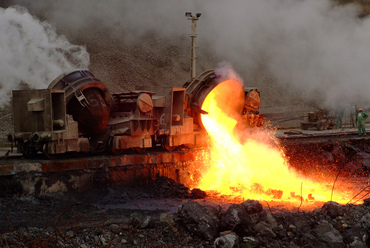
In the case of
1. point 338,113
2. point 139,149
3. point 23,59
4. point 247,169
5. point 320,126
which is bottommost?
point 247,169

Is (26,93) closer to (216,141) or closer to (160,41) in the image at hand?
(216,141)

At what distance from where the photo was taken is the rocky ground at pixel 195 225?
25.4 feet

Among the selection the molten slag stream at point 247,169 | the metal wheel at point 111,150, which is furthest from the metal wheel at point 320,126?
Answer: the metal wheel at point 111,150

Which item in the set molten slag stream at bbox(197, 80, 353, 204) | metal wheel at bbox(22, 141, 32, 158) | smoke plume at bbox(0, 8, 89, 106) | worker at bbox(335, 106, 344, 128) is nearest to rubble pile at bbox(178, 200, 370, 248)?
molten slag stream at bbox(197, 80, 353, 204)

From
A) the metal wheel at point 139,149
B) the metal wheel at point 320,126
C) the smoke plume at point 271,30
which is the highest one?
the smoke plume at point 271,30

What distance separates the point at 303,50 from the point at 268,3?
5.86m

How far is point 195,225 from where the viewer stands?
8164mm

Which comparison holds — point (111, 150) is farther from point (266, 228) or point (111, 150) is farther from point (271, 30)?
point (271, 30)

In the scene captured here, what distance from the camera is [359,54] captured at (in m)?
22.3

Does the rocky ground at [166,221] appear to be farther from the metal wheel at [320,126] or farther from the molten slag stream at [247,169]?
the metal wheel at [320,126]

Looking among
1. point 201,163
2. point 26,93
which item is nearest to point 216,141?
point 201,163

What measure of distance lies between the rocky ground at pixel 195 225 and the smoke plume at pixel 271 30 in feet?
50.1

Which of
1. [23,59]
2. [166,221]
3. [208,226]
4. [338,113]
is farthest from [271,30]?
[208,226]

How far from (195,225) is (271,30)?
30061 mm
